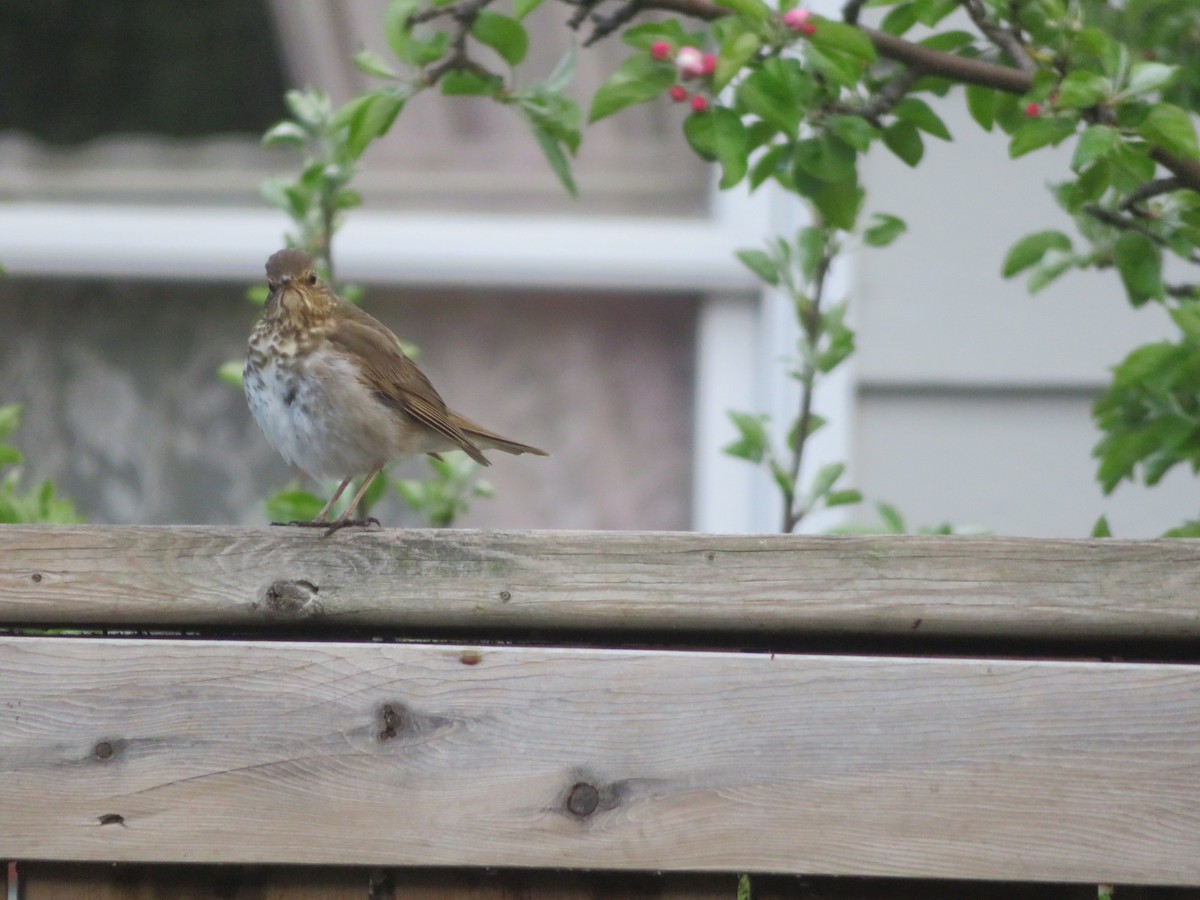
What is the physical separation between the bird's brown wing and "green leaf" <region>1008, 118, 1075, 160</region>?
0.98m

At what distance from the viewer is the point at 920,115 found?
2100mm

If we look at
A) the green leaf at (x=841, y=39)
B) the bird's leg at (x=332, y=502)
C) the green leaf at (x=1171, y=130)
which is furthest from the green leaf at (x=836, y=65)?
the bird's leg at (x=332, y=502)

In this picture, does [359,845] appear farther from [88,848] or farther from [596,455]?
[596,455]

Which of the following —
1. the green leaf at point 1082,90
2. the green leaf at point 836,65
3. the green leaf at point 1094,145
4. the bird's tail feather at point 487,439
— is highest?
the green leaf at point 836,65

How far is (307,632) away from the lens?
158 centimetres

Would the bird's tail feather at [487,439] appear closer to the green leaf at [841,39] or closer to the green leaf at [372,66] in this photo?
the green leaf at [372,66]

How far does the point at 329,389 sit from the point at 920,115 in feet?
3.36

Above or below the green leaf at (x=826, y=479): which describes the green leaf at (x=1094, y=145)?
above

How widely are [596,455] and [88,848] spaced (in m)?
2.69

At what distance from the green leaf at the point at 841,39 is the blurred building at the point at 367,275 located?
206cm

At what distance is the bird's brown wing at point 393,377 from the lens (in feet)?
7.95

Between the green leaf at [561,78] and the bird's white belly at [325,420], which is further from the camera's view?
the bird's white belly at [325,420]

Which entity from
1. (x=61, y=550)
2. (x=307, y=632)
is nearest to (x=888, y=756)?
(x=307, y=632)

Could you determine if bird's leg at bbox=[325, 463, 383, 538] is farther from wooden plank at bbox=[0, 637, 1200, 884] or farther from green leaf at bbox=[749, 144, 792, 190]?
green leaf at bbox=[749, 144, 792, 190]
